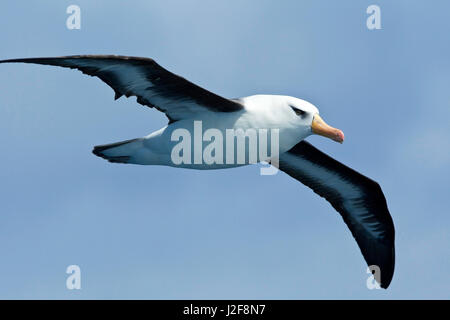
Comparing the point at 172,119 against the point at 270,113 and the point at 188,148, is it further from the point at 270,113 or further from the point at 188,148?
the point at 270,113

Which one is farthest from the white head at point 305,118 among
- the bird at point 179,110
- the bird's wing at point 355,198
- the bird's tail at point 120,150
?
the bird's wing at point 355,198

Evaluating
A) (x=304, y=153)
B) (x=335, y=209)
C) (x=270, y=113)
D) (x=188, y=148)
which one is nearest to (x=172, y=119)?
(x=188, y=148)

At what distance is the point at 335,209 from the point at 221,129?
432 centimetres

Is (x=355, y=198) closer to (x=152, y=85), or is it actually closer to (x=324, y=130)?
(x=324, y=130)

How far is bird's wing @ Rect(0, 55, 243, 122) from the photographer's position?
1148cm

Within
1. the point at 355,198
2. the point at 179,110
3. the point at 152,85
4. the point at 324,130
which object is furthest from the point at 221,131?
the point at 355,198

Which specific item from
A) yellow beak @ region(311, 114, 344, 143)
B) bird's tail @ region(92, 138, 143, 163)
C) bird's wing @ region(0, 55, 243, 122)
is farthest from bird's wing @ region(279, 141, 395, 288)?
bird's tail @ region(92, 138, 143, 163)

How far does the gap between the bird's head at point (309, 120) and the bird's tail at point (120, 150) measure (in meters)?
2.25

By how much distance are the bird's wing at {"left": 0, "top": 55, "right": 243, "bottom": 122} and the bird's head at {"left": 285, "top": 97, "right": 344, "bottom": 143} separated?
80 centimetres

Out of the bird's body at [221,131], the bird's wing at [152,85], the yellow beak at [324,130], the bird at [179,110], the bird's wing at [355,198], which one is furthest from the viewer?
the bird's wing at [355,198]

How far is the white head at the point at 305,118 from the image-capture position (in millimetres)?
12562

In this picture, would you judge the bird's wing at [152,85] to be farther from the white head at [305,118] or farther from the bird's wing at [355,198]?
the bird's wing at [355,198]

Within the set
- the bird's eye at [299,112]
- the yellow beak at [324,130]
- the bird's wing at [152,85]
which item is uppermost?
the bird's wing at [152,85]

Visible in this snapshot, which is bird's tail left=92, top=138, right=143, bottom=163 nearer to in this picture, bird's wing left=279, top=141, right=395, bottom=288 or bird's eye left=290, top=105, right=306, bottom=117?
bird's eye left=290, top=105, right=306, bottom=117
